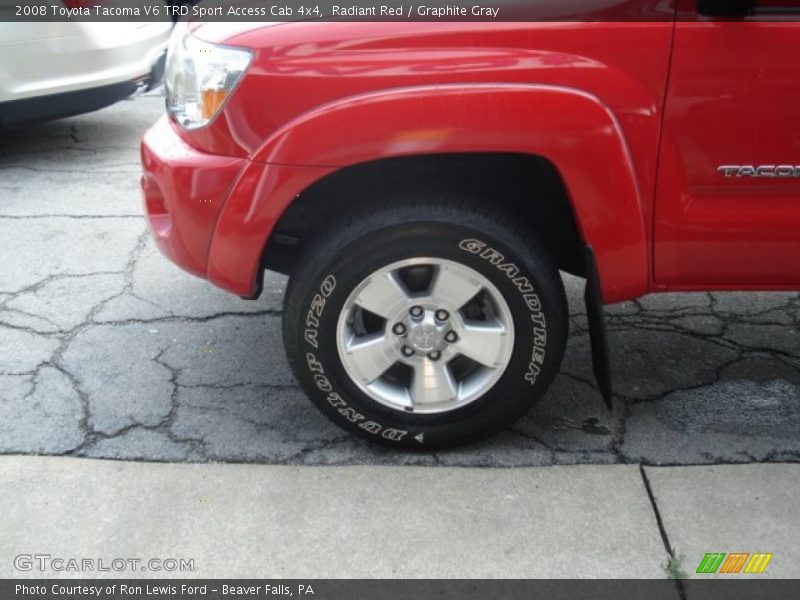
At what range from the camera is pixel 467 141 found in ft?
8.63

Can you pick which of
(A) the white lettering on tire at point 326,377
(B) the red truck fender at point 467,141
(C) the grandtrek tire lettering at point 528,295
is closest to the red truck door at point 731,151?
(B) the red truck fender at point 467,141

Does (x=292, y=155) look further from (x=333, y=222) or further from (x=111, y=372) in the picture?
(x=111, y=372)

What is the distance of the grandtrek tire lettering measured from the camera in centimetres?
278

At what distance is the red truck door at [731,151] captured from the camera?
8.52 ft

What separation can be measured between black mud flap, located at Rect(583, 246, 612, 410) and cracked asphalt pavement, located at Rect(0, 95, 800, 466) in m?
0.29

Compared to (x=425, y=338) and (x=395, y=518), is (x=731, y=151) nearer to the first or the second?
(x=425, y=338)

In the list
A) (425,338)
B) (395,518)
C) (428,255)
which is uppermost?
(428,255)

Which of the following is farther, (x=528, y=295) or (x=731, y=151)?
(x=528, y=295)

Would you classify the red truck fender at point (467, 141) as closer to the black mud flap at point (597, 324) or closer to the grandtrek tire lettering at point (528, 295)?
the black mud flap at point (597, 324)

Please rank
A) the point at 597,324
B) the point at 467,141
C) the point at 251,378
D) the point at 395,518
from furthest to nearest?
the point at 251,378 → the point at 597,324 → the point at 395,518 → the point at 467,141

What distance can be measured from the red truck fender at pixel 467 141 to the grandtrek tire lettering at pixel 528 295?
230 millimetres

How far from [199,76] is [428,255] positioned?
0.87 m

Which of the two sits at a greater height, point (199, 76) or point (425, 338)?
point (199, 76)

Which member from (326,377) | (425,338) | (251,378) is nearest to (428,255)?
(425,338)
